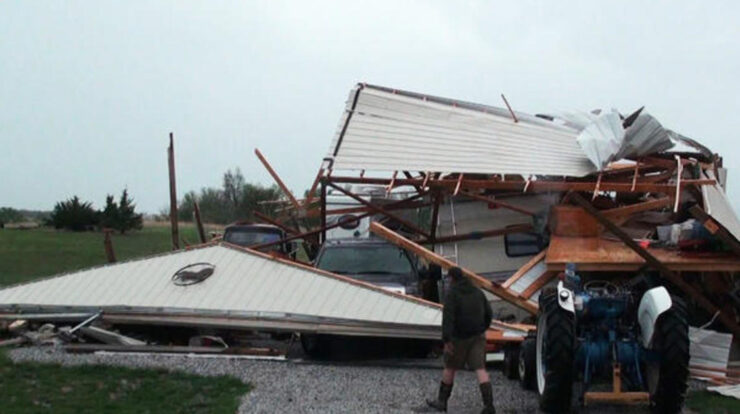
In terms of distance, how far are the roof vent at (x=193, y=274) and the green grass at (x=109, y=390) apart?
307 centimetres

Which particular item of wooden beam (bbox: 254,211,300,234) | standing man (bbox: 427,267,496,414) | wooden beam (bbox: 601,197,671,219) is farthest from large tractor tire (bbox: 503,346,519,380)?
wooden beam (bbox: 254,211,300,234)

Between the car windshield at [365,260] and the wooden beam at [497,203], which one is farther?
the wooden beam at [497,203]

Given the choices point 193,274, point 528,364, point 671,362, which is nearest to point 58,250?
point 193,274

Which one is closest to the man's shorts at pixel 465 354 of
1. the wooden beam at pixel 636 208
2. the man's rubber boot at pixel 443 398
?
the man's rubber boot at pixel 443 398

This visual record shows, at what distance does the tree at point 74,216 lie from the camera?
190ft

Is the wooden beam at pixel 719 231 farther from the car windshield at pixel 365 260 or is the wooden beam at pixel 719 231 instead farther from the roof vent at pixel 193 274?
the roof vent at pixel 193 274

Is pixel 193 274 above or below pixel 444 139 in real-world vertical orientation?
below

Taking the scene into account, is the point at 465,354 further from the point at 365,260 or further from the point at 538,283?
the point at 365,260

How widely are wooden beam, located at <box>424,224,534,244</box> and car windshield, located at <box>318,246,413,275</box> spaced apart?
1107 mm

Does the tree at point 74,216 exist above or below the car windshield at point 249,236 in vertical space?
below

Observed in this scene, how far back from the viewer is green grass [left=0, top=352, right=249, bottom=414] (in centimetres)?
1012

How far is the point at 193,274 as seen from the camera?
1538 centimetres

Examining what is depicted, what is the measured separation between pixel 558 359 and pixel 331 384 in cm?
320

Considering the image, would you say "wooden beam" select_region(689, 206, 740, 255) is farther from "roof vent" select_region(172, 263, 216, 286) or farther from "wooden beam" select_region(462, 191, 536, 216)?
"roof vent" select_region(172, 263, 216, 286)
